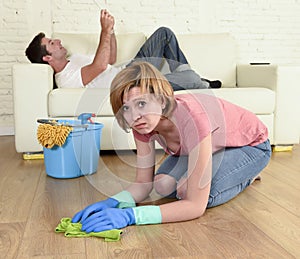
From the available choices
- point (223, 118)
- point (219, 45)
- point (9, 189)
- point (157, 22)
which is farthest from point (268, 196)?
point (157, 22)

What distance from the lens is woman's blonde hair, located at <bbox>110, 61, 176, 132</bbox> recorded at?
1.45 metres

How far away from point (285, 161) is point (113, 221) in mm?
1483

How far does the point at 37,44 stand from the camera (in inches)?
121

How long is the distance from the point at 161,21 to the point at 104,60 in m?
1.02

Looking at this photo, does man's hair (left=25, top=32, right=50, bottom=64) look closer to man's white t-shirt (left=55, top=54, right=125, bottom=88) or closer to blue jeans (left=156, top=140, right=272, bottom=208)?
man's white t-shirt (left=55, top=54, right=125, bottom=88)

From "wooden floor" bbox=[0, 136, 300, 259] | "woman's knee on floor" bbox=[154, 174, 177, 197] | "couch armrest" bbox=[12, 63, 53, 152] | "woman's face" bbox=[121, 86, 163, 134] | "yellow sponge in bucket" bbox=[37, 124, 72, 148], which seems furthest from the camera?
"couch armrest" bbox=[12, 63, 53, 152]

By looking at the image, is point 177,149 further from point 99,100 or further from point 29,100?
point 29,100

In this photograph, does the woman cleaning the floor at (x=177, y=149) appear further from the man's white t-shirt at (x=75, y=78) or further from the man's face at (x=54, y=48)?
the man's face at (x=54, y=48)

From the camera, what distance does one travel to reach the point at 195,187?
1498 millimetres

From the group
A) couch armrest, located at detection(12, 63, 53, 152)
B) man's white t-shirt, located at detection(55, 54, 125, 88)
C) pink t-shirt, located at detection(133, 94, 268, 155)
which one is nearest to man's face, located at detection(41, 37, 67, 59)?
man's white t-shirt, located at detection(55, 54, 125, 88)

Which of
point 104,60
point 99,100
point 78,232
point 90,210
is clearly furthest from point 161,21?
point 78,232

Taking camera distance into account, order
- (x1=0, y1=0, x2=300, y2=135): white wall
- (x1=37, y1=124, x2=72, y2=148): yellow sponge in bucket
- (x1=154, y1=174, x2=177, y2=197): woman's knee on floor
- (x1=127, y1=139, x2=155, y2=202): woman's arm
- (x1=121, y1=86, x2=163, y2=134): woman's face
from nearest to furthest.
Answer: (x1=121, y1=86, x2=163, y2=134): woman's face < (x1=127, y1=139, x2=155, y2=202): woman's arm < (x1=154, y1=174, x2=177, y2=197): woman's knee on floor < (x1=37, y1=124, x2=72, y2=148): yellow sponge in bucket < (x1=0, y1=0, x2=300, y2=135): white wall

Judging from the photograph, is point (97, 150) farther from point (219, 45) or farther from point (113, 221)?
point (219, 45)

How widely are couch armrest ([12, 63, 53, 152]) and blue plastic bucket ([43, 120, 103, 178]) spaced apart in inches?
19.0
